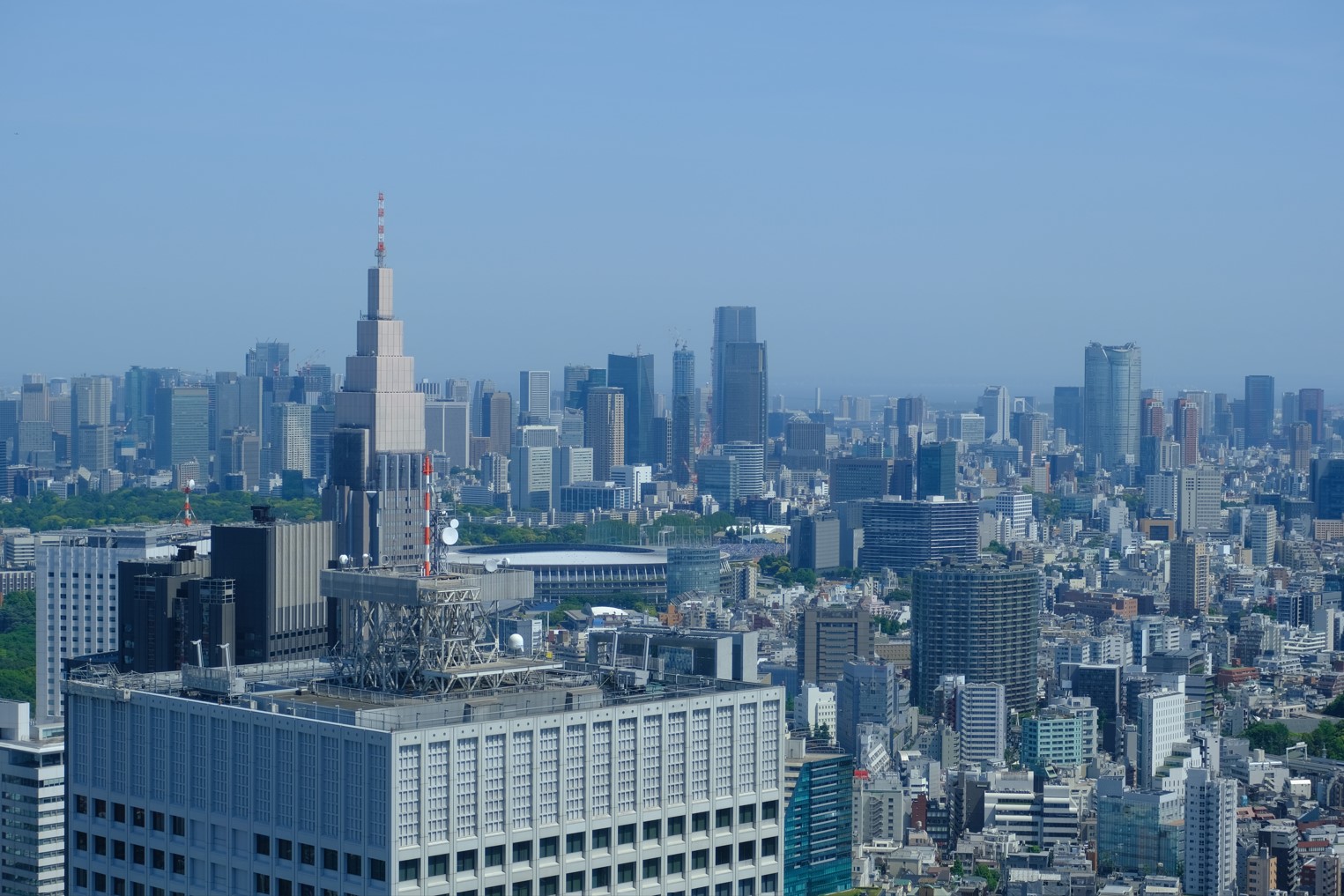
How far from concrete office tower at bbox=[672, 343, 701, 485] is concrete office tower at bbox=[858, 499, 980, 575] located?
94.0 ft

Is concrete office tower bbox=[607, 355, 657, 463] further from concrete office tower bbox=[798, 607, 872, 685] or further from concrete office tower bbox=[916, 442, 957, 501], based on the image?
concrete office tower bbox=[798, 607, 872, 685]

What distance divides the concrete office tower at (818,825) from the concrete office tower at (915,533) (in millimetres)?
41816

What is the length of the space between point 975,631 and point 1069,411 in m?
82.9

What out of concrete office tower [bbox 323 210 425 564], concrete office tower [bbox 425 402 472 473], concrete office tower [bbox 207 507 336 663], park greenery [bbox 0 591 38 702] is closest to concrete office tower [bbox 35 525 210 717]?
park greenery [bbox 0 591 38 702]

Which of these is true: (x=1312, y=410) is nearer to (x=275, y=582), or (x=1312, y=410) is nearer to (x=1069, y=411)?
(x=1069, y=411)

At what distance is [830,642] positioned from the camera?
1809 inches

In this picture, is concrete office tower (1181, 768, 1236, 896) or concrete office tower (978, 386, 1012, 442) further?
concrete office tower (978, 386, 1012, 442)

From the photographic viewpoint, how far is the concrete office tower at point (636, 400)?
339 ft

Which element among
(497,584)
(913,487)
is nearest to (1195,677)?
(497,584)

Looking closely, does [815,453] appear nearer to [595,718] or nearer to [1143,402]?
[1143,402]

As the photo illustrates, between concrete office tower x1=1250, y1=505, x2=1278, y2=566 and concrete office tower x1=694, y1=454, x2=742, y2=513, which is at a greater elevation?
concrete office tower x1=694, y1=454, x2=742, y2=513

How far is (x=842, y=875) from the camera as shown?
2680 centimetres

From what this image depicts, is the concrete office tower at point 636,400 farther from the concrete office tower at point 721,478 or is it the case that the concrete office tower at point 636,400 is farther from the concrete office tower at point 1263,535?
the concrete office tower at point 1263,535

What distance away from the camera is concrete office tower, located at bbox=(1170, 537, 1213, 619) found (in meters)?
61.0
